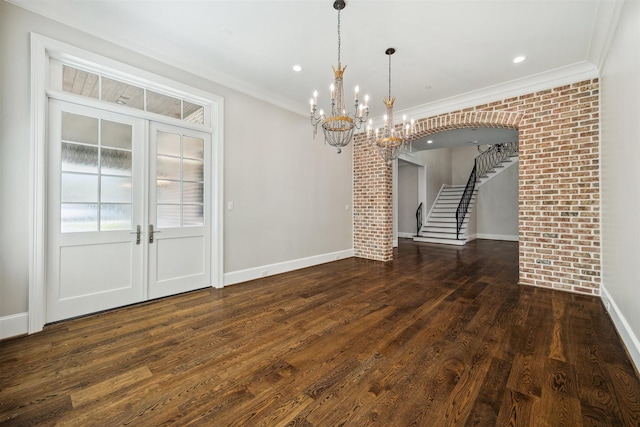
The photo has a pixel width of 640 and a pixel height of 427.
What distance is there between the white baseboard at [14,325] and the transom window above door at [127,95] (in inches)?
91.2

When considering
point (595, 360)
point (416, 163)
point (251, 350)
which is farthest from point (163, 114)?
point (416, 163)

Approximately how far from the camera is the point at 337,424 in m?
1.45

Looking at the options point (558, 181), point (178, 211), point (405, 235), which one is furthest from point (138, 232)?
point (405, 235)

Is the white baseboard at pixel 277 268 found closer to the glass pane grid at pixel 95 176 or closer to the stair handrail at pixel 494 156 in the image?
the glass pane grid at pixel 95 176

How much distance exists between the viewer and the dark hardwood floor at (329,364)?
1.54m

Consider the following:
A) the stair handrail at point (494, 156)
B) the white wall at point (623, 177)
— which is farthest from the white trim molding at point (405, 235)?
the white wall at point (623, 177)

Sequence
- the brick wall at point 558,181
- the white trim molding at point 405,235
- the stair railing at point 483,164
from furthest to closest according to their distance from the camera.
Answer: the white trim molding at point 405,235, the stair railing at point 483,164, the brick wall at point 558,181

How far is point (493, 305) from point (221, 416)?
318 cm

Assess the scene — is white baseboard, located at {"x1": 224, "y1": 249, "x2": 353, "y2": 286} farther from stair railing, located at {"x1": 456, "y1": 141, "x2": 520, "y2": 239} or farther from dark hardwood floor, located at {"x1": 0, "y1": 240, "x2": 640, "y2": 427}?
stair railing, located at {"x1": 456, "y1": 141, "x2": 520, "y2": 239}

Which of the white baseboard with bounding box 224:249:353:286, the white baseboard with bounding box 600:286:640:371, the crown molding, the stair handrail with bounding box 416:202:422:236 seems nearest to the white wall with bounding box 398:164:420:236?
the stair handrail with bounding box 416:202:422:236

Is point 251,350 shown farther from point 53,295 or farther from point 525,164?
point 525,164

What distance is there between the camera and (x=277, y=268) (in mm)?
4734

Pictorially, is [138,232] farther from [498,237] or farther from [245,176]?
[498,237]

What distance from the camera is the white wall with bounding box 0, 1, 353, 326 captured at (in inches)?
96.2
